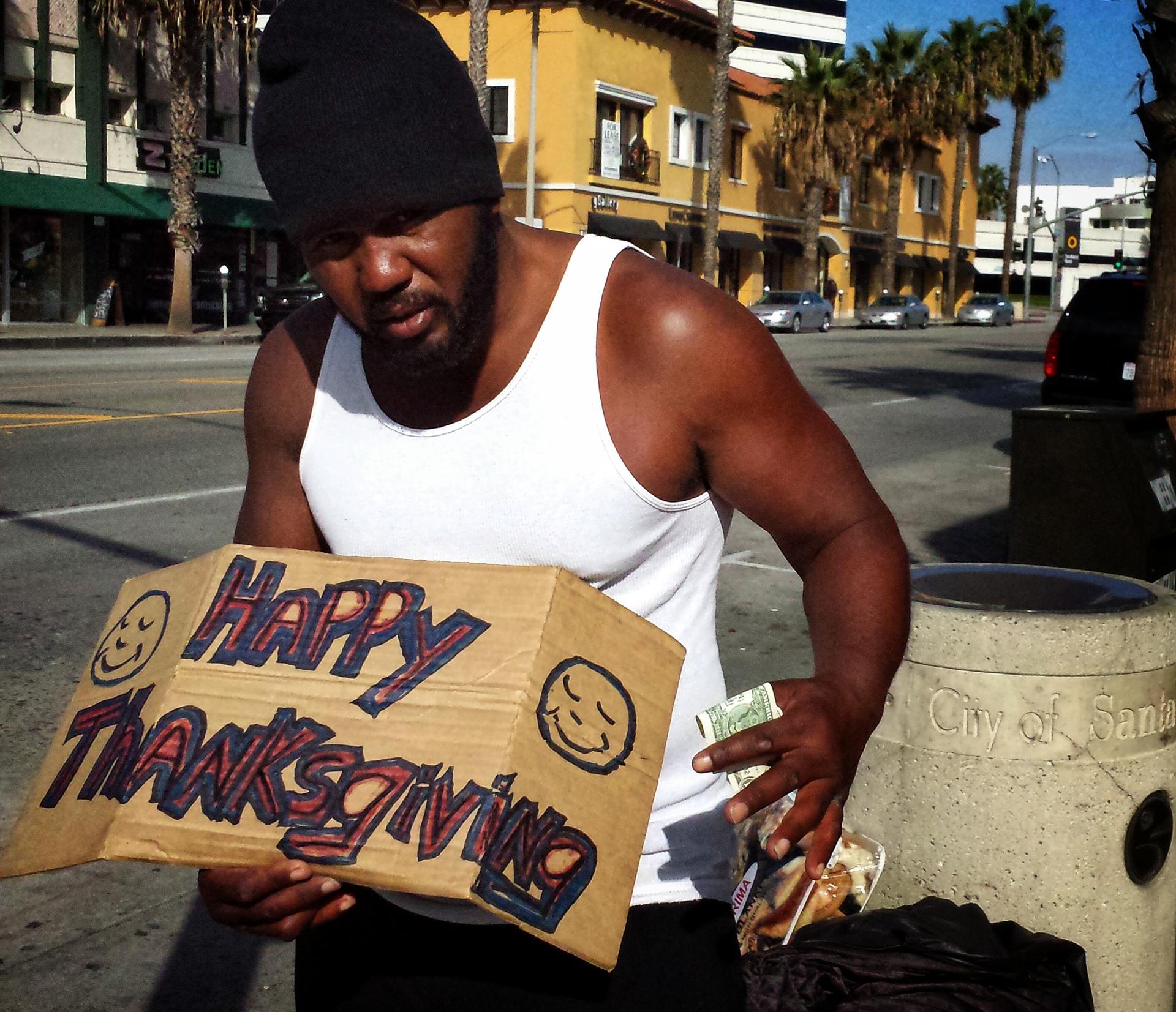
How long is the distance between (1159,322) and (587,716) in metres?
5.35

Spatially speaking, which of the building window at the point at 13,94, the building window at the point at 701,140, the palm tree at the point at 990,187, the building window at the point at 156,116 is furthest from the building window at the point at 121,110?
the palm tree at the point at 990,187

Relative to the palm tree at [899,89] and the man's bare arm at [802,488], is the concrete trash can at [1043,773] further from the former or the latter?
the palm tree at [899,89]

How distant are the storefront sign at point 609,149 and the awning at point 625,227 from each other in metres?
1.26

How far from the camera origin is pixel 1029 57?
55.7 metres

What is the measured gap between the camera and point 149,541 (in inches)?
300

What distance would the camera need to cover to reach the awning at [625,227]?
40.5 meters

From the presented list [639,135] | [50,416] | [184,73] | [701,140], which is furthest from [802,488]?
[701,140]

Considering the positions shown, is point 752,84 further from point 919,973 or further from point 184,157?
point 919,973

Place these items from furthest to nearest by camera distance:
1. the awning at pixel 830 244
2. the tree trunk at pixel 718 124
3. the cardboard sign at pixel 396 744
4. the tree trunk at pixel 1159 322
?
the awning at pixel 830 244, the tree trunk at pixel 718 124, the tree trunk at pixel 1159 322, the cardboard sign at pixel 396 744

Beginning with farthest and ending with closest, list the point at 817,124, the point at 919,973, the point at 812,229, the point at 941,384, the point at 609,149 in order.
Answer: the point at 812,229 < the point at 817,124 < the point at 609,149 < the point at 941,384 < the point at 919,973

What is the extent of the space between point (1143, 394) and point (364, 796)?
550 cm

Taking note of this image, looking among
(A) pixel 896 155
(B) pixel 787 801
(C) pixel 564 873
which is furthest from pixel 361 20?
(A) pixel 896 155

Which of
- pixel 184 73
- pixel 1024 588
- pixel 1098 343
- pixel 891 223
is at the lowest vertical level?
pixel 1024 588

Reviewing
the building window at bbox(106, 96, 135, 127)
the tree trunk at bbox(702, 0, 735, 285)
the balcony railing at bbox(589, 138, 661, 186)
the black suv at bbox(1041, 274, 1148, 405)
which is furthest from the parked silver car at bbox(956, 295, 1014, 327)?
the black suv at bbox(1041, 274, 1148, 405)
